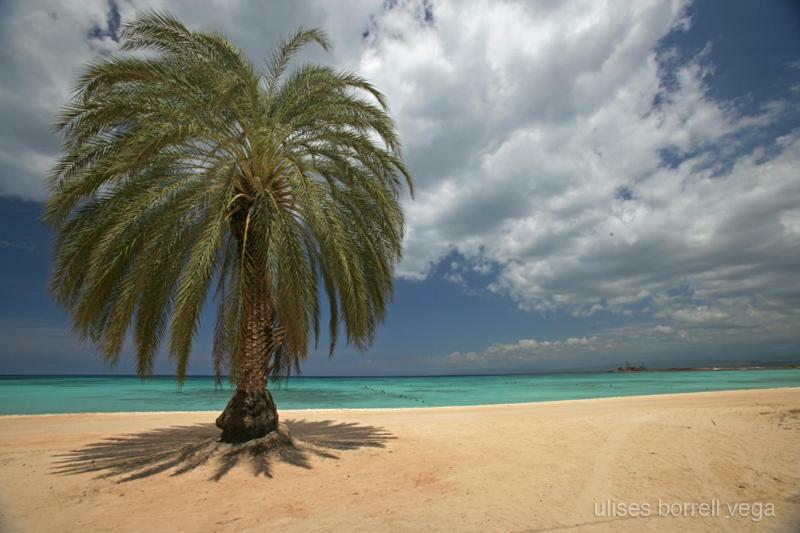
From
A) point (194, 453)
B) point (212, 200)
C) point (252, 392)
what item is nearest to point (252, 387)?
point (252, 392)

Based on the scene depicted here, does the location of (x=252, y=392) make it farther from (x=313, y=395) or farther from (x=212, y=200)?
(x=313, y=395)

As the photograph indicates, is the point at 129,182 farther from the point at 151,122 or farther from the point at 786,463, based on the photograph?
the point at 786,463

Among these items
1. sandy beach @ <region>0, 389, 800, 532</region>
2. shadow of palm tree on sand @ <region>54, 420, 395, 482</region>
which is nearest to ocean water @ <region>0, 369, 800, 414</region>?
shadow of palm tree on sand @ <region>54, 420, 395, 482</region>

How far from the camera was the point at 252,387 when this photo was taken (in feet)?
29.9

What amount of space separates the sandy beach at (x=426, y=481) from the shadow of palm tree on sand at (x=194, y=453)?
2.1 inches

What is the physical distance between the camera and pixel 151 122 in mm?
8039

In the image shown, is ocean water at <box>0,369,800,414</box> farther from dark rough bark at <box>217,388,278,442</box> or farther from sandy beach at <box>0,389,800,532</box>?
sandy beach at <box>0,389,800,532</box>

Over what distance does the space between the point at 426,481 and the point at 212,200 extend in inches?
280

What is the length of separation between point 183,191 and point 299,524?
6.81m

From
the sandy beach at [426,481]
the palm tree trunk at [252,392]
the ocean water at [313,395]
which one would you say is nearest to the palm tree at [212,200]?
the palm tree trunk at [252,392]

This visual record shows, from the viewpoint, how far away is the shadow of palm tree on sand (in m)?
8.34

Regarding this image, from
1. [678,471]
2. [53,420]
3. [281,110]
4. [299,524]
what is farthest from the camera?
[53,420]

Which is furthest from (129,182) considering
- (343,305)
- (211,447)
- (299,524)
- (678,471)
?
(678,471)

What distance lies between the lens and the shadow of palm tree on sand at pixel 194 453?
8.34 metres
